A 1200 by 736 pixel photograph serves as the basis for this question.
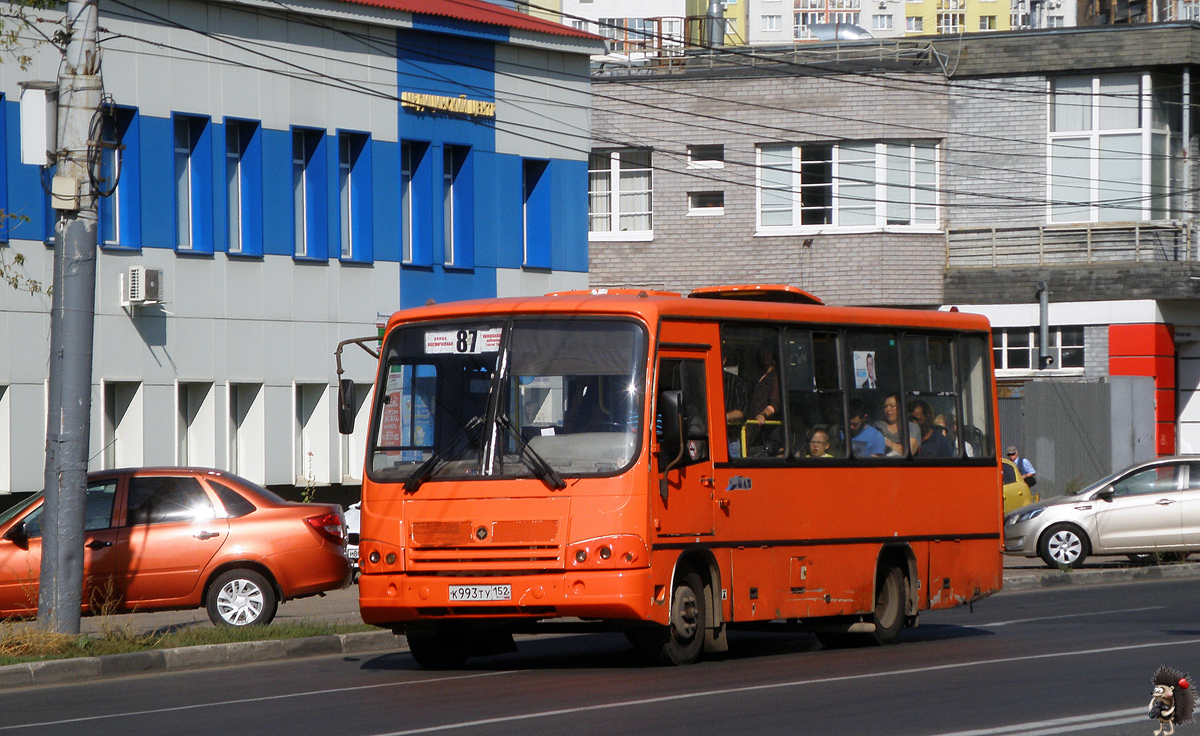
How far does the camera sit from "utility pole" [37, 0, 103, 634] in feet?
45.5

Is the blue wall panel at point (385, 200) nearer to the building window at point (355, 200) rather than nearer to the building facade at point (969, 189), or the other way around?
the building window at point (355, 200)

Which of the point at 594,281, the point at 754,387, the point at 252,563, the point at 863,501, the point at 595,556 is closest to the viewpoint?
the point at 595,556

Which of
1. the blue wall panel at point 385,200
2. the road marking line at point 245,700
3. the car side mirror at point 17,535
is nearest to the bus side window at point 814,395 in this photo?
the road marking line at point 245,700

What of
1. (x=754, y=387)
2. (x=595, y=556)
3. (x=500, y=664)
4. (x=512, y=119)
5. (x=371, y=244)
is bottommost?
(x=500, y=664)

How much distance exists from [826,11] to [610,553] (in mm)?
102273

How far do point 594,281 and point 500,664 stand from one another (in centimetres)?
Result: 2533

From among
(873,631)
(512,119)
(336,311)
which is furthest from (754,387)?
(512,119)

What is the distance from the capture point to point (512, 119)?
Result: 2903 cm

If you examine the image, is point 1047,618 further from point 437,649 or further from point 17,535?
point 17,535

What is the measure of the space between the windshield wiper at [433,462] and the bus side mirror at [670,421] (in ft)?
4.34

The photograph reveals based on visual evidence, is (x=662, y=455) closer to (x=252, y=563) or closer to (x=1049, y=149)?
(x=252, y=563)

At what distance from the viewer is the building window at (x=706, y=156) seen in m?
37.8

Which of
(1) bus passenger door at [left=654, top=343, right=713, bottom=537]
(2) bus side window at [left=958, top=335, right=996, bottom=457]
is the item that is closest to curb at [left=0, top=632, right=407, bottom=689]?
(1) bus passenger door at [left=654, top=343, right=713, bottom=537]

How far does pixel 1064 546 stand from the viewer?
2495 cm
